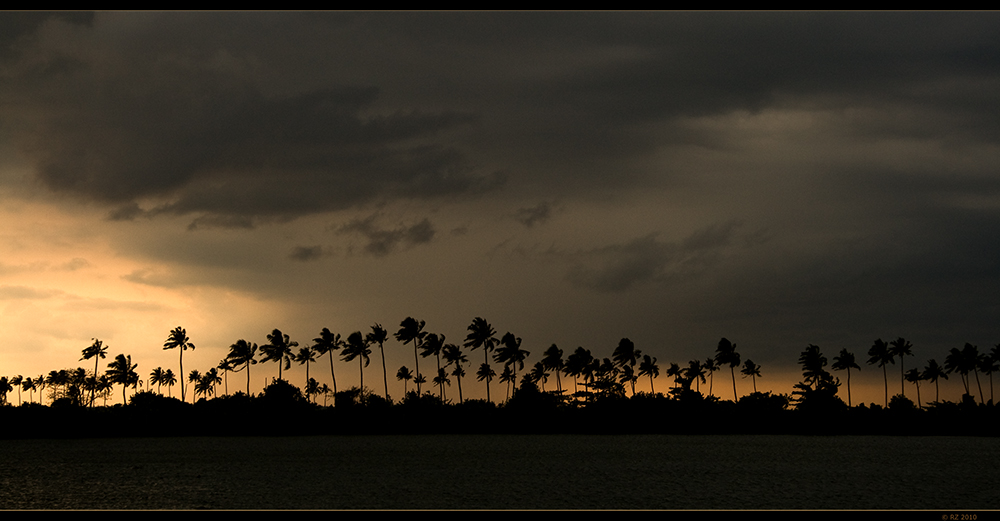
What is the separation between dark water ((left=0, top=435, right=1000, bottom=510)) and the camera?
44844 millimetres

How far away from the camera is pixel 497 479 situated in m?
57.2

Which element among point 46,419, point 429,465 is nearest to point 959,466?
point 429,465

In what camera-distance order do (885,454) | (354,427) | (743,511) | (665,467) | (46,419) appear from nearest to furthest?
(743,511)
(665,467)
(885,454)
(46,419)
(354,427)

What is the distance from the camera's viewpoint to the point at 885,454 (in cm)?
8619

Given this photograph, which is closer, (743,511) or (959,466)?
(743,511)

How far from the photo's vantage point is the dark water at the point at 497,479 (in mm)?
44844

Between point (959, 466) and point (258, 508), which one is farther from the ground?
point (258, 508)

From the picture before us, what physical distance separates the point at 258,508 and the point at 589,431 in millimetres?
106194

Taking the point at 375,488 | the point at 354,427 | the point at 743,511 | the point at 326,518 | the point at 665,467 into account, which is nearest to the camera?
the point at 326,518

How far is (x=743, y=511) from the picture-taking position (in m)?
41.3

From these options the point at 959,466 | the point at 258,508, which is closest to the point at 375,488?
the point at 258,508

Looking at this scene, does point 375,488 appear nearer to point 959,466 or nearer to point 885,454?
point 959,466

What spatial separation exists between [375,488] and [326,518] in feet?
45.2

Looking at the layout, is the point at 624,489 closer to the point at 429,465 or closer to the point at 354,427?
the point at 429,465
